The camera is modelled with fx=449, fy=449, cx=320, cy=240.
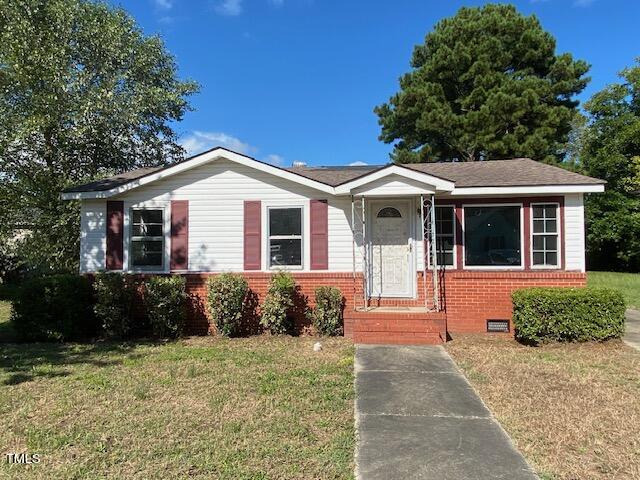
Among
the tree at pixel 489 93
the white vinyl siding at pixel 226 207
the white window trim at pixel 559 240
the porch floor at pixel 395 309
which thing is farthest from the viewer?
the tree at pixel 489 93

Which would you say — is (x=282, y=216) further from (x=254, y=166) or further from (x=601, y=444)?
(x=601, y=444)

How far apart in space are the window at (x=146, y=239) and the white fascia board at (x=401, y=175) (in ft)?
13.3

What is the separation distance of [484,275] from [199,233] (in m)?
5.99

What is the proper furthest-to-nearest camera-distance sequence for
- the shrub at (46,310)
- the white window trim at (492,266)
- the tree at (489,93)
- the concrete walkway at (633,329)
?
the tree at (489,93) < the white window trim at (492,266) < the shrub at (46,310) < the concrete walkway at (633,329)

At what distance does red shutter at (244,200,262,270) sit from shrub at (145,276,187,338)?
1.40 metres

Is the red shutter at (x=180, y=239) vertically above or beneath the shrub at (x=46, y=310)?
above

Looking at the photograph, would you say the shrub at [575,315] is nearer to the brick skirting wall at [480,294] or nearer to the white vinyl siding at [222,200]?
the brick skirting wall at [480,294]

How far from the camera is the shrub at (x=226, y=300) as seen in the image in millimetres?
8766

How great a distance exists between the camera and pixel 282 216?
9.55 meters

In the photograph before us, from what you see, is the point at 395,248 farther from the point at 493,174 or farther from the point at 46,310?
the point at 46,310

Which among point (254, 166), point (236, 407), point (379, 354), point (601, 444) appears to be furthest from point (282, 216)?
point (601, 444)

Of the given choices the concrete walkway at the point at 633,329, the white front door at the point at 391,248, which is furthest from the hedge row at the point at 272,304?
the concrete walkway at the point at 633,329

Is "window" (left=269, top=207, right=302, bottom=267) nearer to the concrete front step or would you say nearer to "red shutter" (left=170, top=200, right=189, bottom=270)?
"red shutter" (left=170, top=200, right=189, bottom=270)

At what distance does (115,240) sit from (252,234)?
2972mm
